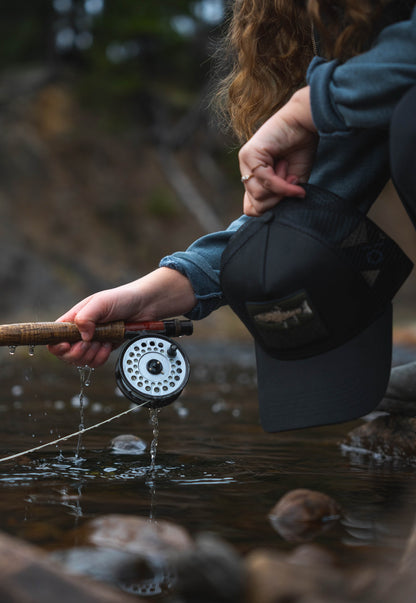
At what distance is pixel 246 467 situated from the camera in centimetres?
221

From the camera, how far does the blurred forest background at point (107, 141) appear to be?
1352cm

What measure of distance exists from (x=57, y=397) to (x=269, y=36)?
252 cm

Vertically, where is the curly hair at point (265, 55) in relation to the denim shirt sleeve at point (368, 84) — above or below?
above

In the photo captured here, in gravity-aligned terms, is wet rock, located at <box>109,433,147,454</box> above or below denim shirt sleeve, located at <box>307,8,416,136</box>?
below

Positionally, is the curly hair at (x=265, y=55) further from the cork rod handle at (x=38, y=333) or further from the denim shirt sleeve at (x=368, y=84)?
the cork rod handle at (x=38, y=333)

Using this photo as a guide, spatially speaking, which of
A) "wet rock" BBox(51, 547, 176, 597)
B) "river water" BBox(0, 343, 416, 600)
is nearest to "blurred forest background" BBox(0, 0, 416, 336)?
"river water" BBox(0, 343, 416, 600)

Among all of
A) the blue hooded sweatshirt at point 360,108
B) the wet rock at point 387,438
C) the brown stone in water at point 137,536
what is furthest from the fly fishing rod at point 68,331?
the wet rock at point 387,438

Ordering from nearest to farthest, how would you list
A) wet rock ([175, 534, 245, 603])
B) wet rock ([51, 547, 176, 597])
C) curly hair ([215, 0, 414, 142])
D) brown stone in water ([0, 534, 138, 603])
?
brown stone in water ([0, 534, 138, 603]) < wet rock ([175, 534, 245, 603]) < wet rock ([51, 547, 176, 597]) < curly hair ([215, 0, 414, 142])

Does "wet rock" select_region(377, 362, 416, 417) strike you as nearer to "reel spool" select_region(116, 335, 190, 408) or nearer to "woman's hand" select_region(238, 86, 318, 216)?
"reel spool" select_region(116, 335, 190, 408)

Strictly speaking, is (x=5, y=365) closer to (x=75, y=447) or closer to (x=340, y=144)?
(x=75, y=447)

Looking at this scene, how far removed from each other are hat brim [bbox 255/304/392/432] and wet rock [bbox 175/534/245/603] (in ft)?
2.29

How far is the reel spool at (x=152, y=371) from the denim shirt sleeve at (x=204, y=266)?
14cm

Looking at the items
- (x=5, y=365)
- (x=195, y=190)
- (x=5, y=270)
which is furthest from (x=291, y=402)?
(x=195, y=190)

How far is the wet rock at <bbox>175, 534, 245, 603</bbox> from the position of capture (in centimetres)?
106
